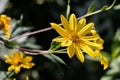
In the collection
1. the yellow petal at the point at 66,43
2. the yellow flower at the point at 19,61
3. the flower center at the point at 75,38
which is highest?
the flower center at the point at 75,38

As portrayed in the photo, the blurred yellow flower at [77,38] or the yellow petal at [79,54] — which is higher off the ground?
the blurred yellow flower at [77,38]

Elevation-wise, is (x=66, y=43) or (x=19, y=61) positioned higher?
(x=66, y=43)

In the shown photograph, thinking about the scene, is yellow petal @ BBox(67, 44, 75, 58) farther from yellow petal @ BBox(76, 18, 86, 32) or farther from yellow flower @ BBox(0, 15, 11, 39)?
yellow flower @ BBox(0, 15, 11, 39)

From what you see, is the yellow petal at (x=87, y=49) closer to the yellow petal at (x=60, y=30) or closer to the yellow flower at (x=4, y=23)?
the yellow petal at (x=60, y=30)

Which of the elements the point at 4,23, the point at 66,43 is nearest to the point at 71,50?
the point at 66,43

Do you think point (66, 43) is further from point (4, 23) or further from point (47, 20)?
point (47, 20)

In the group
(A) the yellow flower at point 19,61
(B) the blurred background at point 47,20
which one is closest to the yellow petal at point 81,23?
(A) the yellow flower at point 19,61

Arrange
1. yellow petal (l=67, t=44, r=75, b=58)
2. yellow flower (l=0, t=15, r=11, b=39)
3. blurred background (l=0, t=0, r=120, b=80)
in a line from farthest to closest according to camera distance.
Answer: blurred background (l=0, t=0, r=120, b=80), yellow flower (l=0, t=15, r=11, b=39), yellow petal (l=67, t=44, r=75, b=58)

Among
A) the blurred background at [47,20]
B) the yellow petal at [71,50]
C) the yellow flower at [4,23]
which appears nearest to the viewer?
the yellow petal at [71,50]

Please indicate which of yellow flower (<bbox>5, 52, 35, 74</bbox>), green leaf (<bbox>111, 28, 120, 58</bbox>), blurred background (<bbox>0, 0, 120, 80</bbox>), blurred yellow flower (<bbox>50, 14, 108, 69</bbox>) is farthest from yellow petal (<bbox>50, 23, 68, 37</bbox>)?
green leaf (<bbox>111, 28, 120, 58</bbox>)
